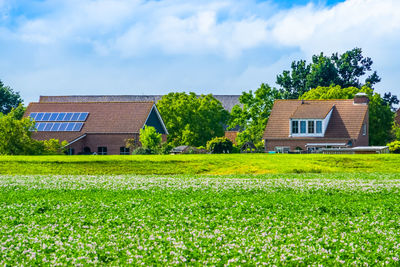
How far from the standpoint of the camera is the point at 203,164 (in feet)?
135

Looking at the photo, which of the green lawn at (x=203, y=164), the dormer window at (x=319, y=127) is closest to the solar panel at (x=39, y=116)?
the green lawn at (x=203, y=164)

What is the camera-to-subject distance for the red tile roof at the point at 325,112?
64000 millimetres

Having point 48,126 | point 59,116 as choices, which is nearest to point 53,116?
point 59,116

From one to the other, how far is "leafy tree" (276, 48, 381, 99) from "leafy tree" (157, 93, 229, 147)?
62.5ft

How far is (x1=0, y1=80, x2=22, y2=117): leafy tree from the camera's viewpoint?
320ft

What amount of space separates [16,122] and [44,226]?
39.4 meters

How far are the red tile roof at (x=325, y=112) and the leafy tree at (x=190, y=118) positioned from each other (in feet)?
38.0

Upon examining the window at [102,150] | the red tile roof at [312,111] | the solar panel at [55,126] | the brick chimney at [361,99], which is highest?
the brick chimney at [361,99]

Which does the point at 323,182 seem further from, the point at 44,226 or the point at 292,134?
the point at 292,134

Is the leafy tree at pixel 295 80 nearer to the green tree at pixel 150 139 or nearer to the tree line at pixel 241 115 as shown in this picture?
the tree line at pixel 241 115

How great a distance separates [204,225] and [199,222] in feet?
1.67

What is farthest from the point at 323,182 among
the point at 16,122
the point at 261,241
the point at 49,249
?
the point at 16,122

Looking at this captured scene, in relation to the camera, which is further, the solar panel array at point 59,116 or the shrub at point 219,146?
the solar panel array at point 59,116

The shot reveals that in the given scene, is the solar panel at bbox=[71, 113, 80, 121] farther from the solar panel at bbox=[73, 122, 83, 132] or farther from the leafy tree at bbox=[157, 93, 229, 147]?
the leafy tree at bbox=[157, 93, 229, 147]
